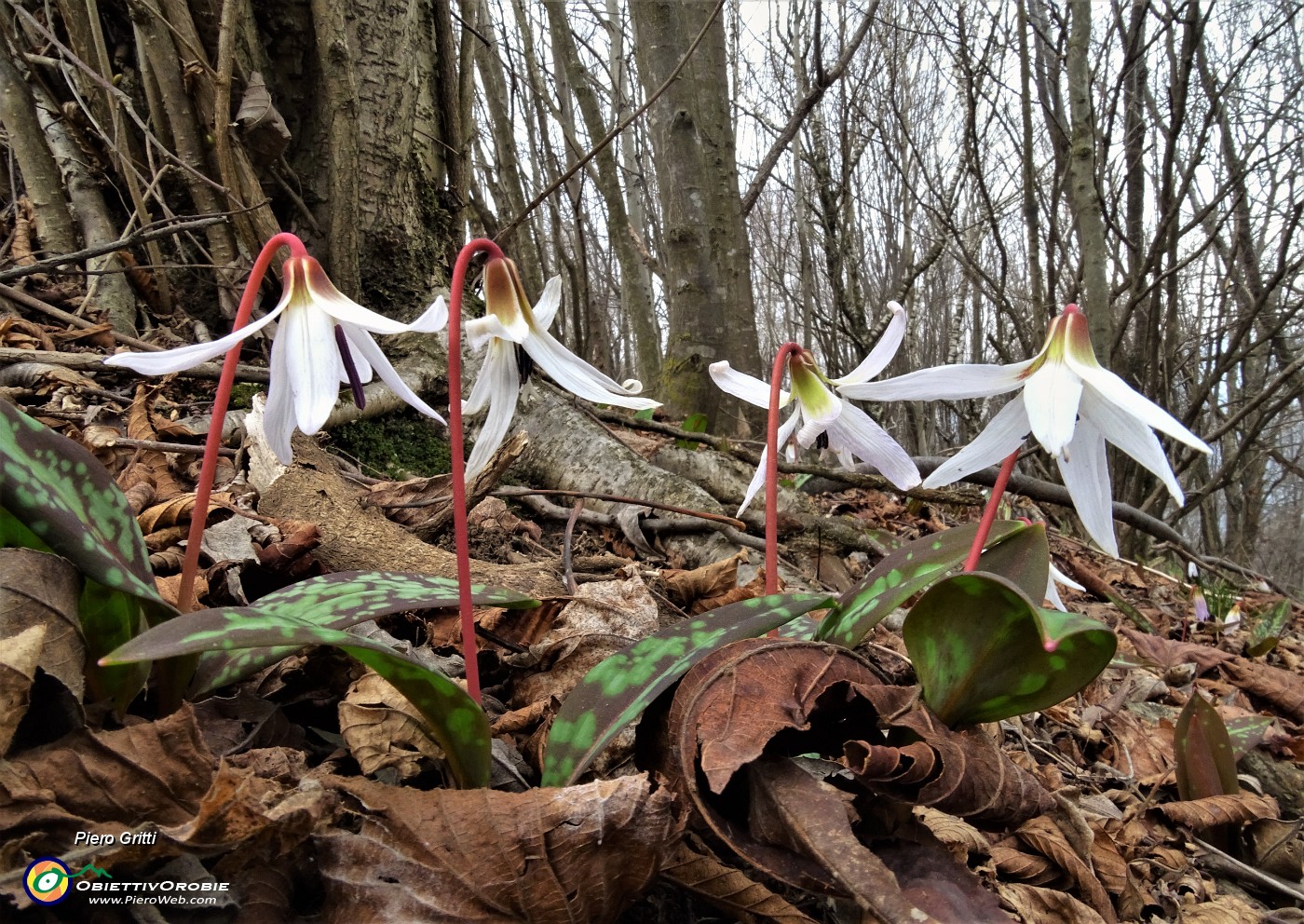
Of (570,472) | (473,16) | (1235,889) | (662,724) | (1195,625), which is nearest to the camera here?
(662,724)

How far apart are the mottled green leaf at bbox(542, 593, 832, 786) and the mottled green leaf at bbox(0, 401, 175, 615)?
0.40 m

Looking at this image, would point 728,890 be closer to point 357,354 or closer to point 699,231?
point 357,354

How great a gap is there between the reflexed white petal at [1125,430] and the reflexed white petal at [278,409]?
Result: 1004mm

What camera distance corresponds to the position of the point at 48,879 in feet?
1.73

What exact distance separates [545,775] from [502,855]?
0.38 feet

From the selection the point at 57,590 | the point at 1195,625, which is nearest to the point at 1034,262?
the point at 1195,625

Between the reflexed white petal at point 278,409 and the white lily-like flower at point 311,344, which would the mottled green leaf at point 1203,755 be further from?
the reflexed white petal at point 278,409

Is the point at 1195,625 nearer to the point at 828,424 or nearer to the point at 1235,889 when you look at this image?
the point at 1235,889

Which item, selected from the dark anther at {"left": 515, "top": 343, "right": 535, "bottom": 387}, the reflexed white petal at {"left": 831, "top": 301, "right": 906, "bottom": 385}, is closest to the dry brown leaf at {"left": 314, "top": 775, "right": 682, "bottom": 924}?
the dark anther at {"left": 515, "top": 343, "right": 535, "bottom": 387}

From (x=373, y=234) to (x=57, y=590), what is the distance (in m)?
1.74

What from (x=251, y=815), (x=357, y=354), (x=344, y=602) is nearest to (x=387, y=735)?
(x=344, y=602)

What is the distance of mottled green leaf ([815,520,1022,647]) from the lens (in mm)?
883

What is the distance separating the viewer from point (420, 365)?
214 centimetres

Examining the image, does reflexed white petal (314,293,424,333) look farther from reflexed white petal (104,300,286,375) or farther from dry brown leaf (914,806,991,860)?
dry brown leaf (914,806,991,860)
